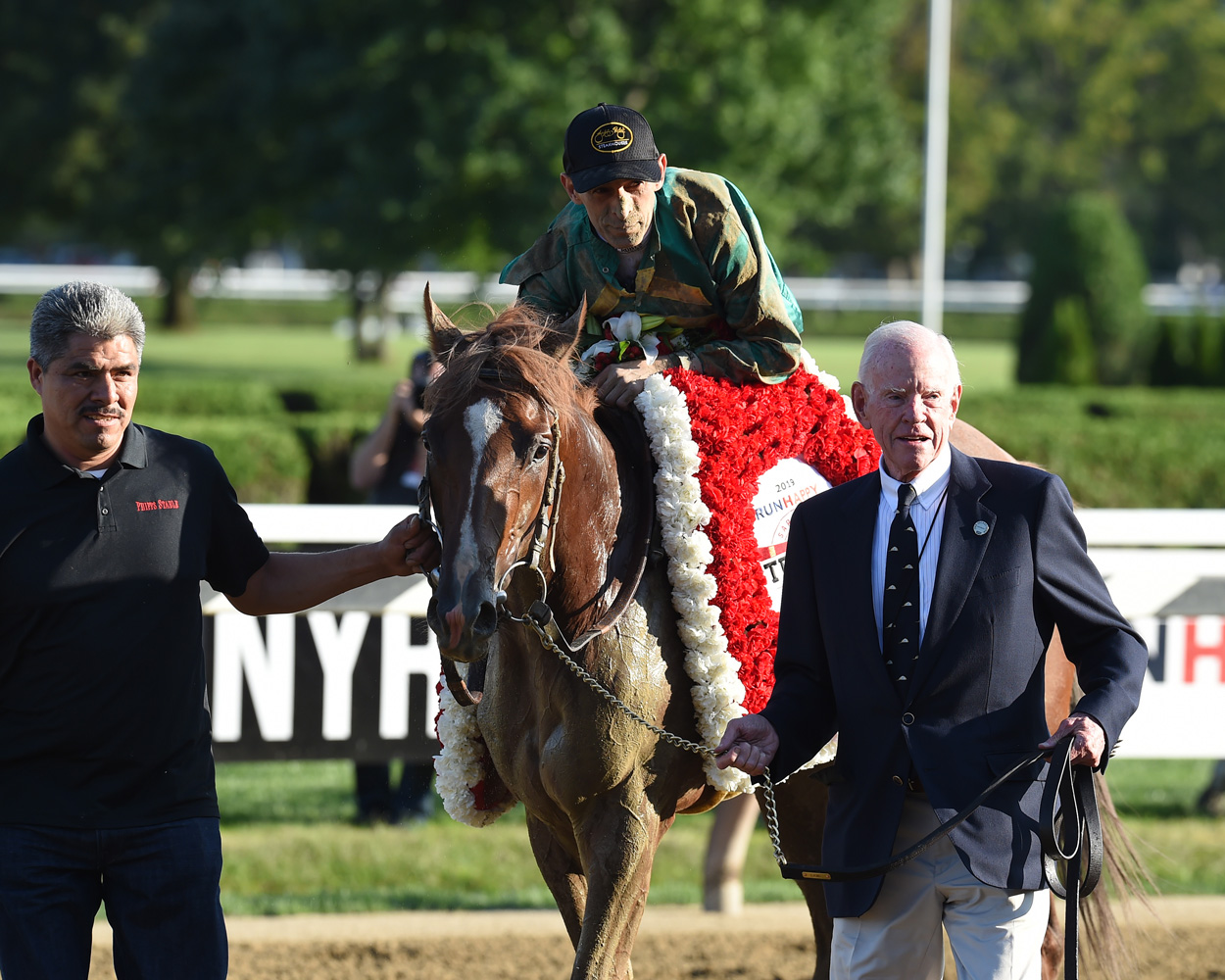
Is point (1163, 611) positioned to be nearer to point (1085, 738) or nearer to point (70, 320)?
point (1085, 738)

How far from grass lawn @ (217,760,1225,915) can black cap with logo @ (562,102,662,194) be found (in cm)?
302

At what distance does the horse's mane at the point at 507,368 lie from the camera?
283 cm

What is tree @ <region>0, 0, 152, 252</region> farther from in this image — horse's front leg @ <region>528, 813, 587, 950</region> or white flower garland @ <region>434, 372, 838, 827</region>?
horse's front leg @ <region>528, 813, 587, 950</region>

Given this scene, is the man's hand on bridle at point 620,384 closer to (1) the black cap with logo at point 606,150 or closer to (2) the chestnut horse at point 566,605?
(2) the chestnut horse at point 566,605

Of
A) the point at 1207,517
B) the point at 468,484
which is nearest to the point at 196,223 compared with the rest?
the point at 1207,517

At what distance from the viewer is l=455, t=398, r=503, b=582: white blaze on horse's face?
2646 millimetres

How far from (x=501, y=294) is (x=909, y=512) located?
24.9m

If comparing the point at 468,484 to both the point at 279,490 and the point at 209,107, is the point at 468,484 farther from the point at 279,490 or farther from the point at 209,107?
the point at 209,107

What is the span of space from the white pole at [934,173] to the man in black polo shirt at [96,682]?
9.38 m

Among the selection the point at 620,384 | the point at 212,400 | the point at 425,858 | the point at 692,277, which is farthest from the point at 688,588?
the point at 212,400

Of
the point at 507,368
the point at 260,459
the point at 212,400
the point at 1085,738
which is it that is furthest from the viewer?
the point at 212,400

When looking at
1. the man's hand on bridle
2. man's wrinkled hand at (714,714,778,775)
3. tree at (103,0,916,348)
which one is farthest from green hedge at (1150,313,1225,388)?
man's wrinkled hand at (714,714,778,775)

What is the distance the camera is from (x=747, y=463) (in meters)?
3.56

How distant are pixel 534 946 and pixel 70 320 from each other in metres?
2.98
